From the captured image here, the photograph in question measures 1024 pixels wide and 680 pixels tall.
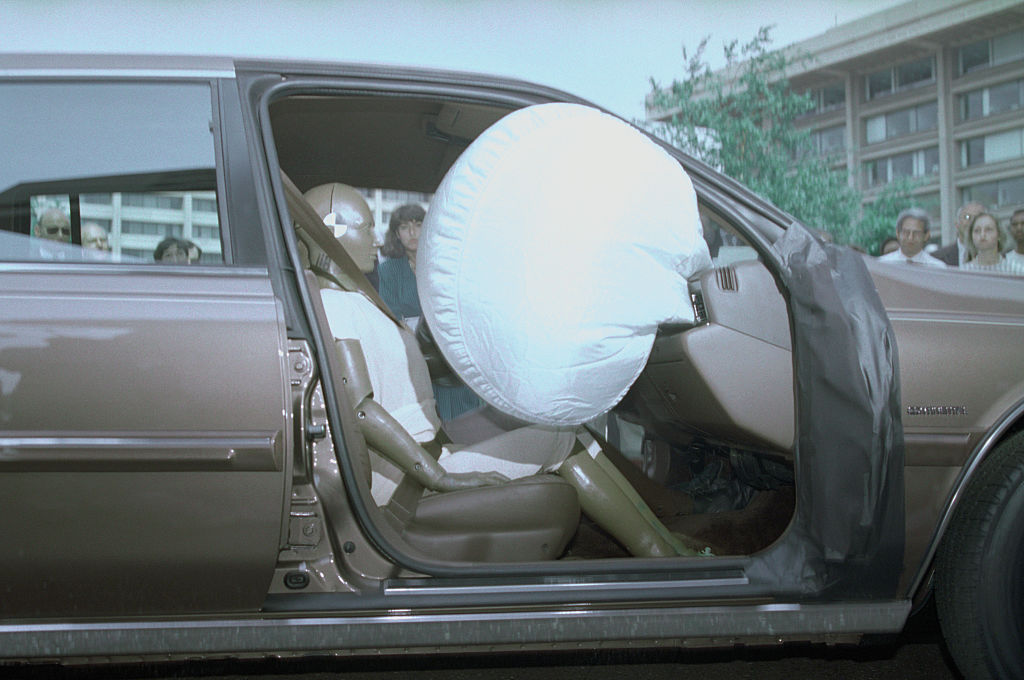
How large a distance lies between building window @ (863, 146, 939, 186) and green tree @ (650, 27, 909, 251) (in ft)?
32.4

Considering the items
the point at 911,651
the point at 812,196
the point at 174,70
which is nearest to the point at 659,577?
the point at 911,651

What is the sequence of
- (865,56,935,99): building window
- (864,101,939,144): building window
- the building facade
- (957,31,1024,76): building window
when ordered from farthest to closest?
(864,101,939,144): building window, (865,56,935,99): building window, the building facade, (957,31,1024,76): building window

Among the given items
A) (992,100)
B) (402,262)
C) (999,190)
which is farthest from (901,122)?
(402,262)

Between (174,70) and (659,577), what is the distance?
156 cm

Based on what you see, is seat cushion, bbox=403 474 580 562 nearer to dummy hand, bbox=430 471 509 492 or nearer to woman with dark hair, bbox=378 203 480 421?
dummy hand, bbox=430 471 509 492

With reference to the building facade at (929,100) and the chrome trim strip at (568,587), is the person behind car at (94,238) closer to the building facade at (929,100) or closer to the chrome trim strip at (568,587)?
the chrome trim strip at (568,587)

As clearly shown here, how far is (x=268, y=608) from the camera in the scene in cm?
190

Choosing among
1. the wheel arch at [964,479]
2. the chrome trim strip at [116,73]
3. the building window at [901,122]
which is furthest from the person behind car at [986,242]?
the building window at [901,122]

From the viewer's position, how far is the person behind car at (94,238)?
6.45 ft

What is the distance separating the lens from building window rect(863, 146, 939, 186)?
27962 mm

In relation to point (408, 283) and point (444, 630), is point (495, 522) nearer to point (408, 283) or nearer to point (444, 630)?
point (444, 630)

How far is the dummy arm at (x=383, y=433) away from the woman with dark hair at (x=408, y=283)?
655 millimetres

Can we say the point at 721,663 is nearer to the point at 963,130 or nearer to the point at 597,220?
the point at 597,220

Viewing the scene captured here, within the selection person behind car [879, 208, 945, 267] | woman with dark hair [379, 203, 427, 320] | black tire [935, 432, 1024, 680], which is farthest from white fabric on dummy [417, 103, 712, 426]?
person behind car [879, 208, 945, 267]
